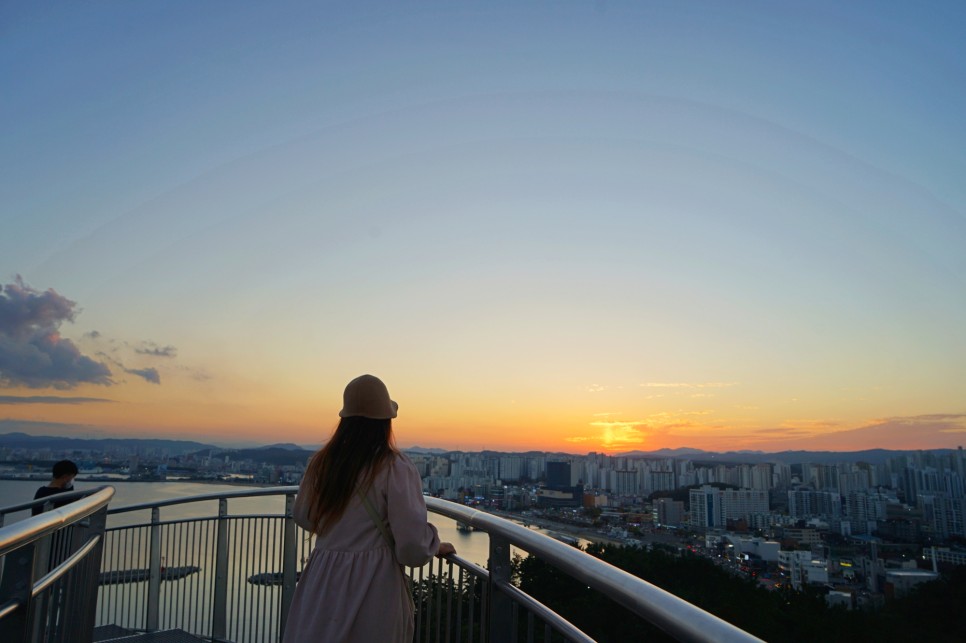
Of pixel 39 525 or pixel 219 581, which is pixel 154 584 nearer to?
pixel 219 581

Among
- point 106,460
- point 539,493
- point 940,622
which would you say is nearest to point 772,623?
point 940,622

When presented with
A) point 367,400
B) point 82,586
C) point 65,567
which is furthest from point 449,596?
point 82,586

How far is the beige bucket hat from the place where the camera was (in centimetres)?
263

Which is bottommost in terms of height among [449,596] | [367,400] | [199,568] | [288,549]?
[199,568]

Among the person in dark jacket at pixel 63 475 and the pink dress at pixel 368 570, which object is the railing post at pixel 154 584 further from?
the pink dress at pixel 368 570

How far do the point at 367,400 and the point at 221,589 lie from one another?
3483 mm

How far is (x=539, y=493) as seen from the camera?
2381 cm

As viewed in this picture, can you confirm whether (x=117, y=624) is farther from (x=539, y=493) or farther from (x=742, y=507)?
(x=742, y=507)

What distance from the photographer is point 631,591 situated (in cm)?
124

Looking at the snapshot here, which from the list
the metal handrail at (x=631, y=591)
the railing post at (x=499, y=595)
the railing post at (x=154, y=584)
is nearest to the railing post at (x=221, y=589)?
the railing post at (x=154, y=584)

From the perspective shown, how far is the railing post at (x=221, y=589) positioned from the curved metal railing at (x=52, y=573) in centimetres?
140

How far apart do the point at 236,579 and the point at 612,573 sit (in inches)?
180

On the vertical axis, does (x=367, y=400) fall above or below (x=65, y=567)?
above

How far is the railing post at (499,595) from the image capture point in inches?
89.4
